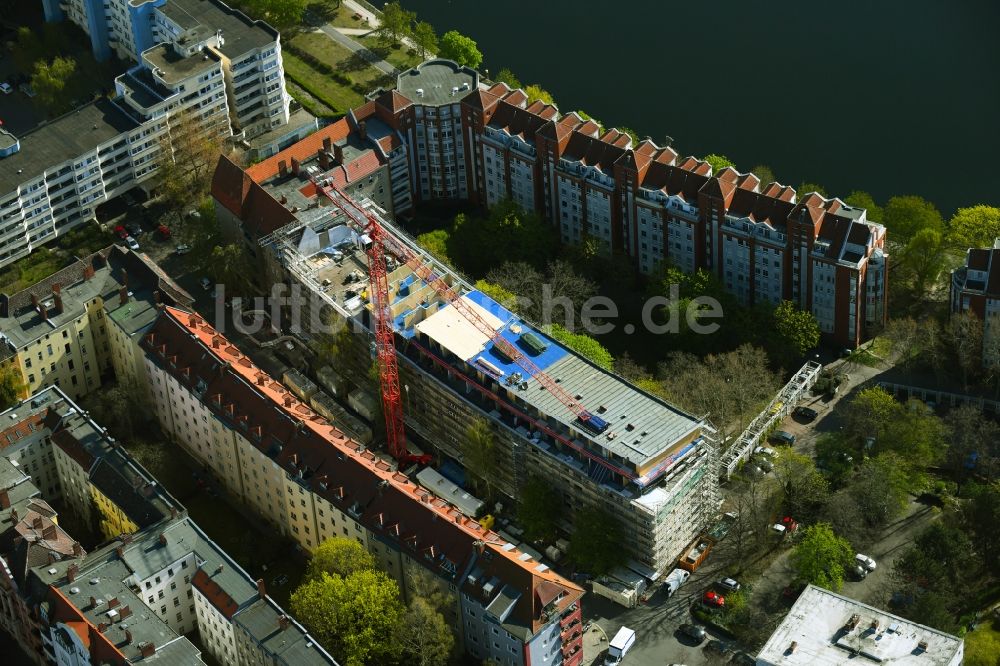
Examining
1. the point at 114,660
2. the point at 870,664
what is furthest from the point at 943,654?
the point at 114,660

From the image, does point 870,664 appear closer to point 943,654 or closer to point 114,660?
point 943,654
